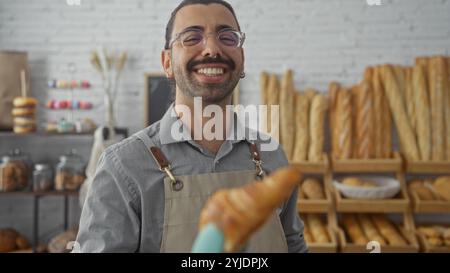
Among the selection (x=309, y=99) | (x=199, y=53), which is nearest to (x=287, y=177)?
(x=199, y=53)

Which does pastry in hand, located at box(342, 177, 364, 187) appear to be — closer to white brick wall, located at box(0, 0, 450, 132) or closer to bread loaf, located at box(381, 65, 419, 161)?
bread loaf, located at box(381, 65, 419, 161)

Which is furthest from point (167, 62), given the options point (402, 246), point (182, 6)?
point (402, 246)

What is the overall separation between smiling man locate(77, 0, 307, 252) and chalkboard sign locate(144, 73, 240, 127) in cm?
17

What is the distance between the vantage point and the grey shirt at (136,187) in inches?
15.6

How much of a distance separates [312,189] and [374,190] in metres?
0.17

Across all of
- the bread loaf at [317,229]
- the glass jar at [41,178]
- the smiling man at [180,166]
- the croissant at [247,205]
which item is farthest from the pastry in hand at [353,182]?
the glass jar at [41,178]

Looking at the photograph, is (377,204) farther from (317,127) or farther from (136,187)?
(136,187)

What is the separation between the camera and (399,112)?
1.10 meters

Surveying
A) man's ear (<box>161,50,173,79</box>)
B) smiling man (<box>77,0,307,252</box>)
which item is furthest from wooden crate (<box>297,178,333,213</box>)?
man's ear (<box>161,50,173,79</box>)

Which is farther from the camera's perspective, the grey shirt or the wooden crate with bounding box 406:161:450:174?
the wooden crate with bounding box 406:161:450:174

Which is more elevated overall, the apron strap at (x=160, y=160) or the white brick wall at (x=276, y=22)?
the white brick wall at (x=276, y=22)

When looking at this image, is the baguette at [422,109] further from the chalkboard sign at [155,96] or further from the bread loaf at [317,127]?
the chalkboard sign at [155,96]

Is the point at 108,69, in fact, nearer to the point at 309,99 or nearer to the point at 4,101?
the point at 4,101

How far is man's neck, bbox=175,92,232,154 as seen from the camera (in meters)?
0.37
